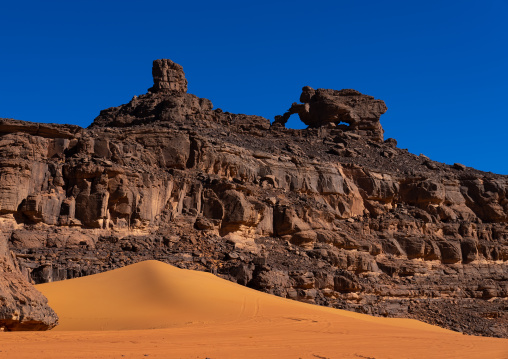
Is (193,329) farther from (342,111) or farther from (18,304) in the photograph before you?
(342,111)

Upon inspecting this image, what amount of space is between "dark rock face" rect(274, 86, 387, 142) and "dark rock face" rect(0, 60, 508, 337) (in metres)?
3.20

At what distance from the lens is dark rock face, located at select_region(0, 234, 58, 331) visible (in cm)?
1102

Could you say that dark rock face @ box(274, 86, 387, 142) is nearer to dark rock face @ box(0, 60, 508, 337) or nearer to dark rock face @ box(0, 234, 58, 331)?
dark rock face @ box(0, 60, 508, 337)

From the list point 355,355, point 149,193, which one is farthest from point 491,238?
point 355,355

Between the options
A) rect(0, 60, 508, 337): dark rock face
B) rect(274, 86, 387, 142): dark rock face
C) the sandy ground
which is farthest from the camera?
rect(274, 86, 387, 142): dark rock face

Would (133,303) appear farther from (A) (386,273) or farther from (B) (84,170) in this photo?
(A) (386,273)

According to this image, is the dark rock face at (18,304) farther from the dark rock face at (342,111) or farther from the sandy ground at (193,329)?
the dark rock face at (342,111)

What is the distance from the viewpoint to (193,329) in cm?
1387

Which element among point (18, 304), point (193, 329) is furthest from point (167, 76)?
point (18, 304)

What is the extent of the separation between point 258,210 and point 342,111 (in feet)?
74.2

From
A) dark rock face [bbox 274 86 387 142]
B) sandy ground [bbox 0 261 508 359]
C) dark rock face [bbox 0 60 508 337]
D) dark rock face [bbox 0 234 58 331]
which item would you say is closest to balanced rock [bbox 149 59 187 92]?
dark rock face [bbox 0 60 508 337]

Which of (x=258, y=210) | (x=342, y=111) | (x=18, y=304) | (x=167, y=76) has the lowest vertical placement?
(x=18, y=304)

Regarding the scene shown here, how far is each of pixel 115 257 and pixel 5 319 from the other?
43.8 feet

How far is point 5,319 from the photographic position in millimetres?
10977
